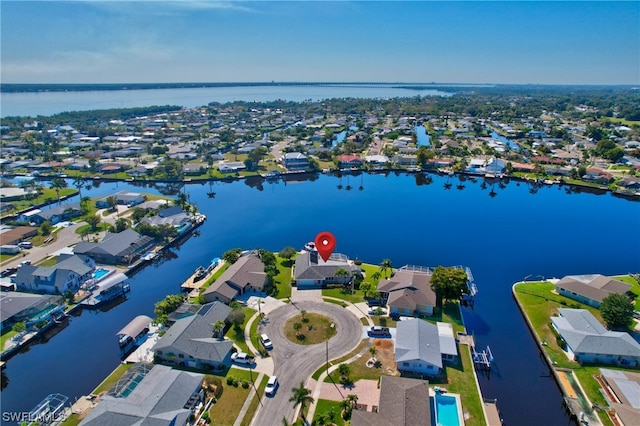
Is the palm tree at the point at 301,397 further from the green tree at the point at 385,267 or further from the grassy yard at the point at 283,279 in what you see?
the green tree at the point at 385,267

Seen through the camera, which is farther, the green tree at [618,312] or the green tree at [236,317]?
the green tree at [236,317]

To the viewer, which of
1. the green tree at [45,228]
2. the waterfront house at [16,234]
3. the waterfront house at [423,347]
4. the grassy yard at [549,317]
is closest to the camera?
the grassy yard at [549,317]

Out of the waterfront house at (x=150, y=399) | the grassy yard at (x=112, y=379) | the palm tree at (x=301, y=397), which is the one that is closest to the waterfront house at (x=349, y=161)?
the grassy yard at (x=112, y=379)

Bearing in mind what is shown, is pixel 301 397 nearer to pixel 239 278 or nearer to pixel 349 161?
pixel 239 278

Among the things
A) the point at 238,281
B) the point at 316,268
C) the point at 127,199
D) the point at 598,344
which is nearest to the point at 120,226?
the point at 127,199

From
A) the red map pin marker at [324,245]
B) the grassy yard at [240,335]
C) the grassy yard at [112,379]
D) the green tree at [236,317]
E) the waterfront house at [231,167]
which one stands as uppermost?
the red map pin marker at [324,245]

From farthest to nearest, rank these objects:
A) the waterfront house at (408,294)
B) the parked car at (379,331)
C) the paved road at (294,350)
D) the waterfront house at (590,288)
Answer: the waterfront house at (590,288)
the waterfront house at (408,294)
the parked car at (379,331)
the paved road at (294,350)
